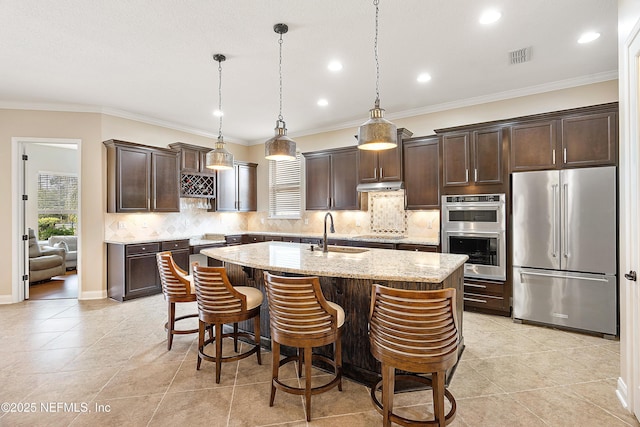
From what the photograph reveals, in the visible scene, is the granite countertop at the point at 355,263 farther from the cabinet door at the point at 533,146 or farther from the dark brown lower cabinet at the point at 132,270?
the dark brown lower cabinet at the point at 132,270

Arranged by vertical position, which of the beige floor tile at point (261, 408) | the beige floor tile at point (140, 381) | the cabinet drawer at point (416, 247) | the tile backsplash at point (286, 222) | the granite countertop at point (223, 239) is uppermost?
the tile backsplash at point (286, 222)

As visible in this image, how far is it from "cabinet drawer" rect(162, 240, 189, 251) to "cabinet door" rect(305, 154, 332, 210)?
2291 millimetres

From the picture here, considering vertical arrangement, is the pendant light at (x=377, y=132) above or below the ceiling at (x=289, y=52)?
below

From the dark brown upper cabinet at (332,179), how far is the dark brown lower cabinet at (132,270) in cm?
271

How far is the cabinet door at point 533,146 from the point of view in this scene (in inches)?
146

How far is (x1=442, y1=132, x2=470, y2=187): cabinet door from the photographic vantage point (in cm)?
427

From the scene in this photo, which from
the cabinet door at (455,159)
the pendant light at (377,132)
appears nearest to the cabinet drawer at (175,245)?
the pendant light at (377,132)

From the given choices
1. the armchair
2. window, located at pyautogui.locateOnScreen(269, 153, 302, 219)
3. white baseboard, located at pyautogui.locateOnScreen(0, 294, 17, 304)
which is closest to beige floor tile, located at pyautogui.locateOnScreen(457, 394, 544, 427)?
window, located at pyautogui.locateOnScreen(269, 153, 302, 219)

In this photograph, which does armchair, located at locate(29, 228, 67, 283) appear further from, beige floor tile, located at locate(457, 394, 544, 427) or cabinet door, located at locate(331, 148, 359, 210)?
Answer: beige floor tile, located at locate(457, 394, 544, 427)

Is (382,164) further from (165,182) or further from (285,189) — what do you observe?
(165,182)

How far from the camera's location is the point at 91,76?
3855 millimetres

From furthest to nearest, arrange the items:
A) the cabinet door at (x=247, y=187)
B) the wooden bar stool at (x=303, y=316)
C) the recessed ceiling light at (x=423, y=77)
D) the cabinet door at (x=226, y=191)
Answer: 1. the cabinet door at (x=247, y=187)
2. the cabinet door at (x=226, y=191)
3. the recessed ceiling light at (x=423, y=77)
4. the wooden bar stool at (x=303, y=316)

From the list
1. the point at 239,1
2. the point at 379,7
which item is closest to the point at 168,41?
the point at 239,1

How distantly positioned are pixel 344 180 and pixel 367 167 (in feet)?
1.71
